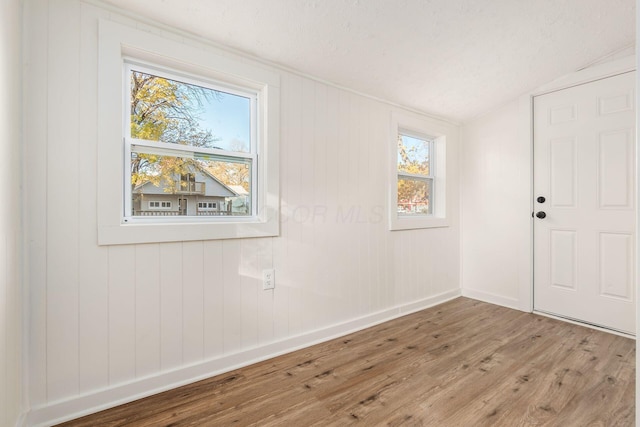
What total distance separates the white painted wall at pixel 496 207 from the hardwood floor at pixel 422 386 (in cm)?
77

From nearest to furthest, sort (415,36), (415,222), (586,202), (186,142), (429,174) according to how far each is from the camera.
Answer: (186,142)
(415,36)
(586,202)
(415,222)
(429,174)

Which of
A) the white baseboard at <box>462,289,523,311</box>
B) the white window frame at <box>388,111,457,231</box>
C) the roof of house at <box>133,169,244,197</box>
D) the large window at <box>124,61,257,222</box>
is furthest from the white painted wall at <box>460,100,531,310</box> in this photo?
the roof of house at <box>133,169,244,197</box>

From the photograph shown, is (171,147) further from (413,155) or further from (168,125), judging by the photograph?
(413,155)

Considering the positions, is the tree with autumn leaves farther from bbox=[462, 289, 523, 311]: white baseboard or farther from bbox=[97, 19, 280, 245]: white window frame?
bbox=[462, 289, 523, 311]: white baseboard

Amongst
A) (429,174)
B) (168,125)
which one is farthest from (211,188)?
(429,174)

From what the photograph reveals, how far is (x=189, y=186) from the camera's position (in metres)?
1.83

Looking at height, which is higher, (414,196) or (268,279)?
(414,196)

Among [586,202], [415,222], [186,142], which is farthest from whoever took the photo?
[415,222]

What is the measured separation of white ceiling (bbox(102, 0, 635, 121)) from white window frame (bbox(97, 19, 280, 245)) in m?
0.13

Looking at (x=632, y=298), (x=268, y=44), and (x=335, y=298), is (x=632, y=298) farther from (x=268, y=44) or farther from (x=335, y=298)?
(x=268, y=44)

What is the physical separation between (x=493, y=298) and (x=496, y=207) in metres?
0.97

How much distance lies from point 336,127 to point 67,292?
6.44ft

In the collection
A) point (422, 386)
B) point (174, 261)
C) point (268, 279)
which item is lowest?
point (422, 386)

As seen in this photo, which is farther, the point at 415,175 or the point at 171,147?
the point at 415,175
